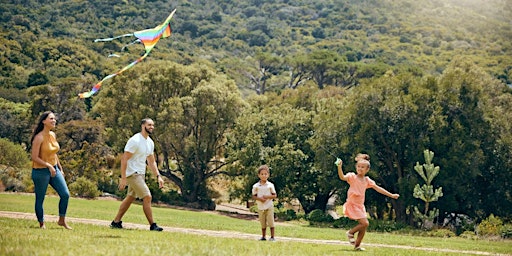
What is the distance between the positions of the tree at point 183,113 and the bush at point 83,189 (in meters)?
6.34

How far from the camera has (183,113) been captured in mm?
44062

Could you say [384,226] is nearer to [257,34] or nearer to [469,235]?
[469,235]

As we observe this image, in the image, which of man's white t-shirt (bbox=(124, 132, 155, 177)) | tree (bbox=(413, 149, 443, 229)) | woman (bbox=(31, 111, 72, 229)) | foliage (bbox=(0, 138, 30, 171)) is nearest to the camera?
woman (bbox=(31, 111, 72, 229))

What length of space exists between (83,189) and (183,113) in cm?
907

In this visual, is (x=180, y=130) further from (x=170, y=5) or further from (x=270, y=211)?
(x=170, y=5)

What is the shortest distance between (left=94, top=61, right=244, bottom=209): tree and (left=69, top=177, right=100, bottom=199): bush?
634 cm

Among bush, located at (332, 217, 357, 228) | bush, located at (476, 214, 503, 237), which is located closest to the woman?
bush, located at (476, 214, 503, 237)

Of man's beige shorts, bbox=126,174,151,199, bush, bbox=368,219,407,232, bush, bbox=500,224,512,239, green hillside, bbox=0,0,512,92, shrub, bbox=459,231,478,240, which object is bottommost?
bush, bbox=368,219,407,232

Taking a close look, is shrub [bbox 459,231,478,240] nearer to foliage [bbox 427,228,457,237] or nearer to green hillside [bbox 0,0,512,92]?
foliage [bbox 427,228,457,237]

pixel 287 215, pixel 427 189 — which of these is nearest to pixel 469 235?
pixel 427 189

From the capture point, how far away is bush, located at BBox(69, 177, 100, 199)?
1528 inches

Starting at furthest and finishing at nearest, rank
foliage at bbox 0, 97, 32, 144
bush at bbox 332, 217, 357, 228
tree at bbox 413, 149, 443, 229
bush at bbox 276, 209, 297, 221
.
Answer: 1. foliage at bbox 0, 97, 32, 144
2. bush at bbox 276, 209, 297, 221
3. bush at bbox 332, 217, 357, 228
4. tree at bbox 413, 149, 443, 229

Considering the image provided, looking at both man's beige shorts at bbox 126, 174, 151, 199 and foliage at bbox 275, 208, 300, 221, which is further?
foliage at bbox 275, 208, 300, 221

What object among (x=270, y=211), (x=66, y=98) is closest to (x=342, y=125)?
(x=270, y=211)
